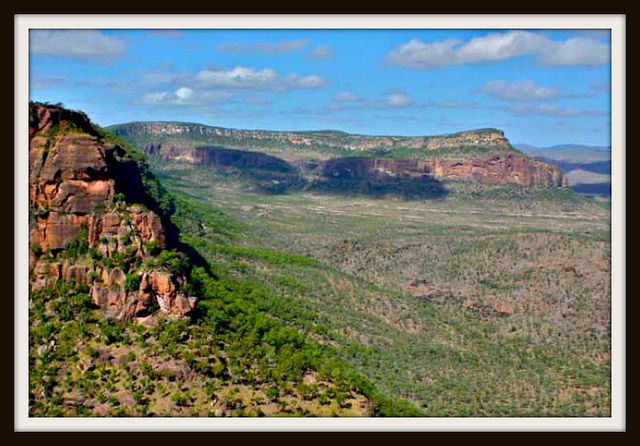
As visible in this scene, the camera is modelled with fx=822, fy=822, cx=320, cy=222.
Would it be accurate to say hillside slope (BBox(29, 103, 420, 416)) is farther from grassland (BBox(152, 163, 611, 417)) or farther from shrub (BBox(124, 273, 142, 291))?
grassland (BBox(152, 163, 611, 417))

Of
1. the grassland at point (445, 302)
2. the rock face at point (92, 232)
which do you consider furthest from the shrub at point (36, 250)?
the grassland at point (445, 302)

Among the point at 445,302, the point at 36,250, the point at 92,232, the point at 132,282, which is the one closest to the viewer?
the point at 132,282

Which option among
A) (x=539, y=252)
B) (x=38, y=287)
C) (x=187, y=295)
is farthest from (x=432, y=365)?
(x=539, y=252)

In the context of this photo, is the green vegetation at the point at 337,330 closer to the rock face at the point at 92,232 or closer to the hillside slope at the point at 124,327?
the hillside slope at the point at 124,327

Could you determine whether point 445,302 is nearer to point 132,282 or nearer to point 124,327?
point 132,282

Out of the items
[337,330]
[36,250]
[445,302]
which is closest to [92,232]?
[36,250]
